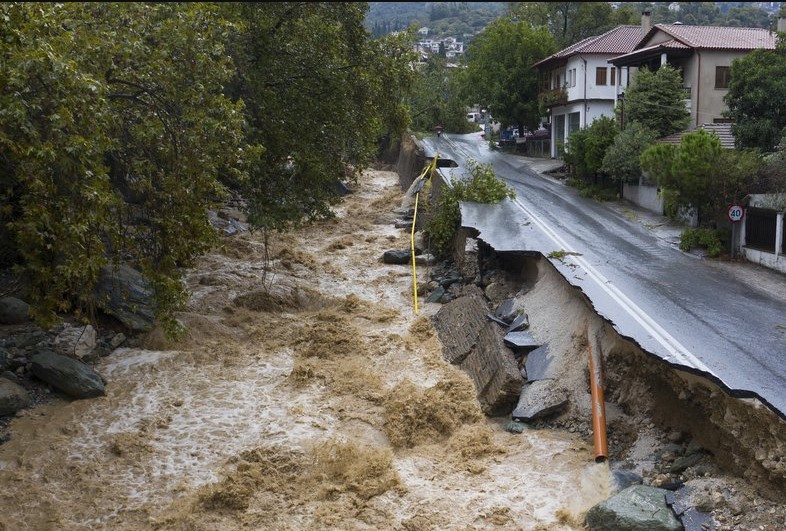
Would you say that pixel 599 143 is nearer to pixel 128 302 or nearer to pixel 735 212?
pixel 735 212

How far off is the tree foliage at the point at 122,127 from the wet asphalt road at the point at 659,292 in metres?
7.17

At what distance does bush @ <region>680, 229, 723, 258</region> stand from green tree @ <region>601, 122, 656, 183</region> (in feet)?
28.2

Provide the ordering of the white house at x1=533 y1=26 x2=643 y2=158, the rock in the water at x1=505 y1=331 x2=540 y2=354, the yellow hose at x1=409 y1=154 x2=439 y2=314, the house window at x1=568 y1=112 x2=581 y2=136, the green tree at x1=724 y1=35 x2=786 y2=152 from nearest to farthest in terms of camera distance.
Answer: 1. the rock in the water at x1=505 y1=331 x2=540 y2=354
2. the yellow hose at x1=409 y1=154 x2=439 y2=314
3. the green tree at x1=724 y1=35 x2=786 y2=152
4. the white house at x1=533 y1=26 x2=643 y2=158
5. the house window at x1=568 y1=112 x2=581 y2=136

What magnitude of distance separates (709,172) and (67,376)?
16.9 metres

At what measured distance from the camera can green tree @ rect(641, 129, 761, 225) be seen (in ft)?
66.1

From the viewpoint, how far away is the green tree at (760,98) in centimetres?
2344

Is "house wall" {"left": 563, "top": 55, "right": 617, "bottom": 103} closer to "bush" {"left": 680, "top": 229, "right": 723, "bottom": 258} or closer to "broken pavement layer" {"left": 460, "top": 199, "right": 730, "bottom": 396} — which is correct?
"broken pavement layer" {"left": 460, "top": 199, "right": 730, "bottom": 396}

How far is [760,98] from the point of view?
23.6 meters

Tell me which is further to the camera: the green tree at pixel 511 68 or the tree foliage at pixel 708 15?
the tree foliage at pixel 708 15

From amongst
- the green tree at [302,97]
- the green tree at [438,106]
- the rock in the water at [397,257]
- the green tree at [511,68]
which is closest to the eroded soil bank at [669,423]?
the green tree at [302,97]

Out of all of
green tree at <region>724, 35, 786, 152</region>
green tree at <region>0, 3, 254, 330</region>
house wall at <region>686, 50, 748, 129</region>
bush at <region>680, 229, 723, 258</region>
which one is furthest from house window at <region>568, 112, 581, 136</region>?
green tree at <region>0, 3, 254, 330</region>

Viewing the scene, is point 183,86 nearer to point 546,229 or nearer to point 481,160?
point 546,229

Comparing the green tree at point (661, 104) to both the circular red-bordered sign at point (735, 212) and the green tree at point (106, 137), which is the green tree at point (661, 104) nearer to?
the circular red-bordered sign at point (735, 212)

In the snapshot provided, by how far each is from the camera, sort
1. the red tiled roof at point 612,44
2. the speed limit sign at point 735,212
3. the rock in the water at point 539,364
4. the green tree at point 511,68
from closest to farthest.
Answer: the rock in the water at point 539,364 → the speed limit sign at point 735,212 → the red tiled roof at point 612,44 → the green tree at point 511,68
